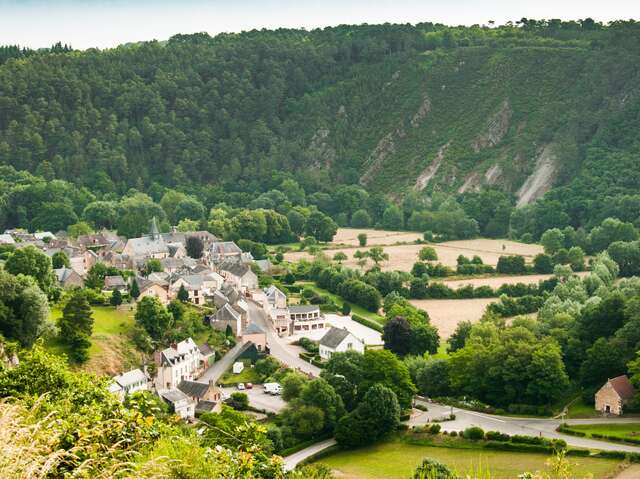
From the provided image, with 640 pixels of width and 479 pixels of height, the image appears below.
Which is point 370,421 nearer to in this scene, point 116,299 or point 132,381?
point 132,381

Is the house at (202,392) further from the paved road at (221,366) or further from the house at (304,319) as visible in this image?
the house at (304,319)

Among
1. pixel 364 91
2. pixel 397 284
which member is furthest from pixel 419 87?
pixel 397 284

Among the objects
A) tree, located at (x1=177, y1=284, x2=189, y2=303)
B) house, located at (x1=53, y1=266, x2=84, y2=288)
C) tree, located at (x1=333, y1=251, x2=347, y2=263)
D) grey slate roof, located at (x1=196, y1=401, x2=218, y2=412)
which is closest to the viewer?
grey slate roof, located at (x1=196, y1=401, x2=218, y2=412)

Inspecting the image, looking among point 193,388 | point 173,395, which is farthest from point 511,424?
point 173,395

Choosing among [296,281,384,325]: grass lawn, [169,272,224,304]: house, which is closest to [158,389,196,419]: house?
[169,272,224,304]: house

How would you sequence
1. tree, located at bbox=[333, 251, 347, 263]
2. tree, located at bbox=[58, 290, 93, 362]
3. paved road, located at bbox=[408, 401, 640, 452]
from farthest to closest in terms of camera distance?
tree, located at bbox=[333, 251, 347, 263] < tree, located at bbox=[58, 290, 93, 362] < paved road, located at bbox=[408, 401, 640, 452]

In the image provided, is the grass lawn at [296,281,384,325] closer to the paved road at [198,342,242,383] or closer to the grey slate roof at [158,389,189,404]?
the paved road at [198,342,242,383]
